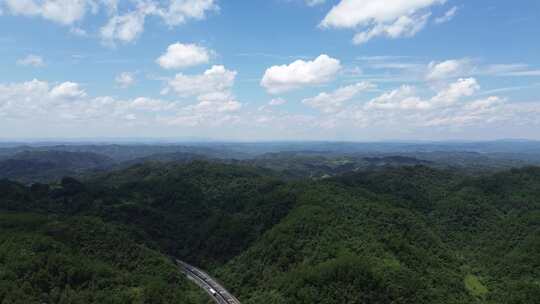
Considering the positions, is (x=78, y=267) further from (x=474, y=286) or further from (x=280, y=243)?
(x=474, y=286)

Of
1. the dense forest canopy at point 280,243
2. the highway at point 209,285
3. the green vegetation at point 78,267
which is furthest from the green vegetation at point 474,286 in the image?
the green vegetation at point 78,267

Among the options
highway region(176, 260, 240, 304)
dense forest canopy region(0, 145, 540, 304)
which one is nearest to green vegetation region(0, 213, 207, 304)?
dense forest canopy region(0, 145, 540, 304)

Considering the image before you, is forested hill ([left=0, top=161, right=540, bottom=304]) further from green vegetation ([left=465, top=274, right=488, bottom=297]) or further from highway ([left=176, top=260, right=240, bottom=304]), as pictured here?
highway ([left=176, top=260, right=240, bottom=304])

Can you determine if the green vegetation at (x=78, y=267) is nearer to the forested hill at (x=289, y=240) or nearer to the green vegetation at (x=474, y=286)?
the forested hill at (x=289, y=240)

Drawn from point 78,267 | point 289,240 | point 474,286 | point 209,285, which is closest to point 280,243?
point 289,240

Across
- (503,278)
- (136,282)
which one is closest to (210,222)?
(136,282)

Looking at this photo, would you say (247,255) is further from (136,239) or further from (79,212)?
(79,212)
